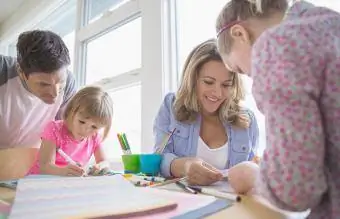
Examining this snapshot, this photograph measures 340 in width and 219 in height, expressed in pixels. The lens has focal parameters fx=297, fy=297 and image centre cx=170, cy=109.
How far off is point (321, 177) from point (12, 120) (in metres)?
1.05

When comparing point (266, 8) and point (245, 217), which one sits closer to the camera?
point (245, 217)

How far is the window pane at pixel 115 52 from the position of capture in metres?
1.64

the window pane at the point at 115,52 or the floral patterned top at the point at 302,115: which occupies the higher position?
the window pane at the point at 115,52

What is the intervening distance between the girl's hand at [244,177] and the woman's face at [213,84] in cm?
38

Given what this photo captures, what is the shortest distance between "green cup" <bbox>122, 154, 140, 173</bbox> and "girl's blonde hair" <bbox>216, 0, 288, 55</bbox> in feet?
1.41

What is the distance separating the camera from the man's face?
889 mm

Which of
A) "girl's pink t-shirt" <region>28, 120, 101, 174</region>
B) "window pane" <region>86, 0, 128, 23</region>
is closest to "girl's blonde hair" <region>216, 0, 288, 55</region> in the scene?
"girl's pink t-shirt" <region>28, 120, 101, 174</region>

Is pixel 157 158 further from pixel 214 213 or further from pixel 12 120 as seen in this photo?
pixel 12 120

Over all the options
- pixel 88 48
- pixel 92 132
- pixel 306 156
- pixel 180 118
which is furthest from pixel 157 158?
pixel 88 48

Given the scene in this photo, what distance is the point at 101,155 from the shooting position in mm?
1200

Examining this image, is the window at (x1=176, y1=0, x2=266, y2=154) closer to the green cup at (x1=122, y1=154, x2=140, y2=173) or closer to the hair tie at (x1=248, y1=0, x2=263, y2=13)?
the green cup at (x1=122, y1=154, x2=140, y2=173)

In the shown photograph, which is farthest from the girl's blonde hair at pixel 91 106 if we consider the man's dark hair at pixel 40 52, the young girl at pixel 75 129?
the man's dark hair at pixel 40 52

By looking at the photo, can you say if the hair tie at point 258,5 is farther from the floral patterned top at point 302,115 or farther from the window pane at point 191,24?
the window pane at point 191,24

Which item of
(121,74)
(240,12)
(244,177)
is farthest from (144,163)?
(121,74)
